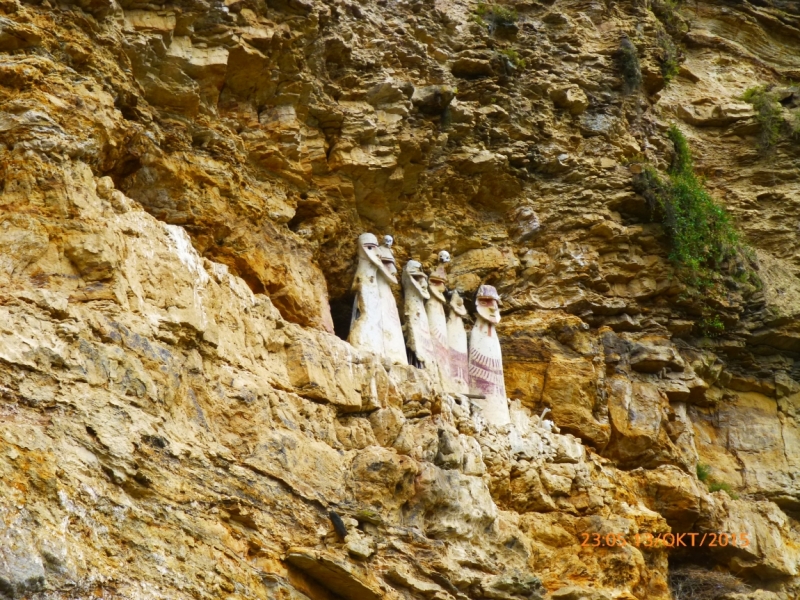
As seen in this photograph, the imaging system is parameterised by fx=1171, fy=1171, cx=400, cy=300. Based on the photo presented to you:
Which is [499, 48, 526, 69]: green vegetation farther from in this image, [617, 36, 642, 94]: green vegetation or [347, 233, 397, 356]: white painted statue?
[347, 233, 397, 356]: white painted statue

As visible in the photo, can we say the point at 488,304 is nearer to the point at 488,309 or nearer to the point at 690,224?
the point at 488,309

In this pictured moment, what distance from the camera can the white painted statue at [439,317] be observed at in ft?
46.6

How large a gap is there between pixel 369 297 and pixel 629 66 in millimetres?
6659

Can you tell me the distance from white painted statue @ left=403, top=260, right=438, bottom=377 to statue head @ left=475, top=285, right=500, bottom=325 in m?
0.85

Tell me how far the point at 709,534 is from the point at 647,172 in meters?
5.15

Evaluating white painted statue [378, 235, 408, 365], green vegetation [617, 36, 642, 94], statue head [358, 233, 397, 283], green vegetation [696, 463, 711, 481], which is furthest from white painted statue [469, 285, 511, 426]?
green vegetation [617, 36, 642, 94]

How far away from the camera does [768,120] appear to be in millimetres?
19203

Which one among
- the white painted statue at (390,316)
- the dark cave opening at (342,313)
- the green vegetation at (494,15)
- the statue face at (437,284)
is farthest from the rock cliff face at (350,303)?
the white painted statue at (390,316)

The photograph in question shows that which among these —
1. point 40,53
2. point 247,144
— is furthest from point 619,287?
point 40,53

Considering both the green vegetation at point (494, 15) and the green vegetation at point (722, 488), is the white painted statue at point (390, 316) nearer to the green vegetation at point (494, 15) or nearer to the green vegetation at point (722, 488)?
the green vegetation at point (494, 15)

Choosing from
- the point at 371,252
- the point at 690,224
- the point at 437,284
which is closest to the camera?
the point at 371,252

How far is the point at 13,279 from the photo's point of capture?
29.6 feet

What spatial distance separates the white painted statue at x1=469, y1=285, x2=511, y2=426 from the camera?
14125 millimetres
